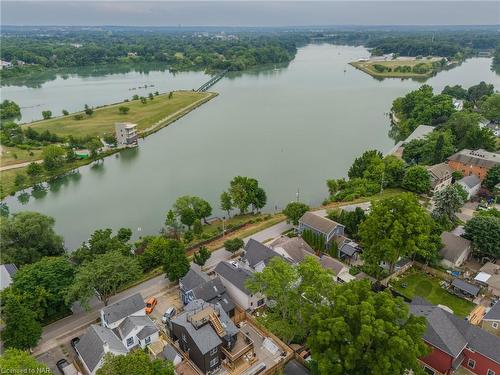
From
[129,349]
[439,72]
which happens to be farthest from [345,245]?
[439,72]

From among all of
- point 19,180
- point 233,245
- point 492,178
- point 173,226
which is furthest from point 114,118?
point 492,178

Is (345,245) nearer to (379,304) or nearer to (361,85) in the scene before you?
(379,304)

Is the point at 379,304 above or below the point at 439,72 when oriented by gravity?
above

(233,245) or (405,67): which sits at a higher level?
(233,245)

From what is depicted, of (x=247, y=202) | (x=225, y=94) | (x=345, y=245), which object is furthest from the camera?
(x=225, y=94)

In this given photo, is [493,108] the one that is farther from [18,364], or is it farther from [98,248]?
[18,364]

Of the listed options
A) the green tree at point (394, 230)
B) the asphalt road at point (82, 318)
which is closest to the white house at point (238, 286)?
the asphalt road at point (82, 318)
